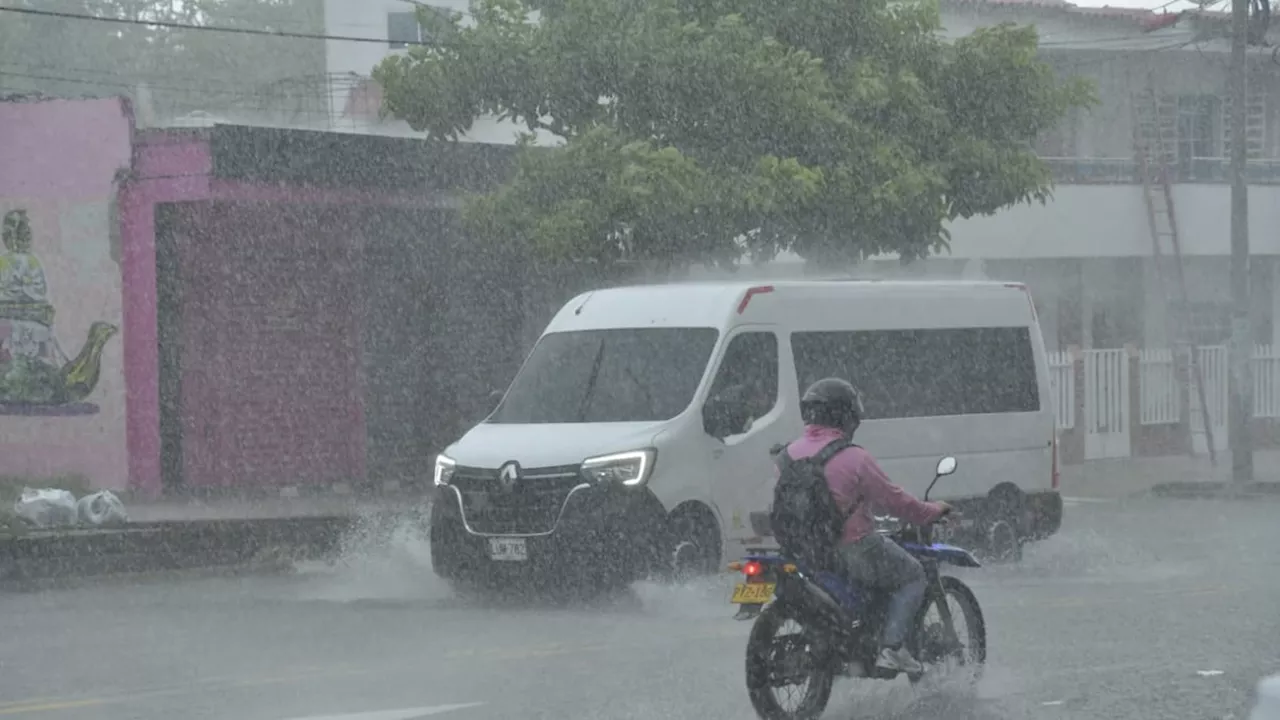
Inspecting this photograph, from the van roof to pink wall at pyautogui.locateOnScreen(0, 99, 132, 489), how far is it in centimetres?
873

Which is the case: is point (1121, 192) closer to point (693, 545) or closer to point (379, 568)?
point (379, 568)

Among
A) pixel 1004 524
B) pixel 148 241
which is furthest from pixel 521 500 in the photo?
pixel 148 241

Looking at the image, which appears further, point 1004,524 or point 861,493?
point 1004,524

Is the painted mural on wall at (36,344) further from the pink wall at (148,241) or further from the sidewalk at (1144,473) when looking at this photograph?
the sidewalk at (1144,473)

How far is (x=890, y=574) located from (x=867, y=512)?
0.90ft

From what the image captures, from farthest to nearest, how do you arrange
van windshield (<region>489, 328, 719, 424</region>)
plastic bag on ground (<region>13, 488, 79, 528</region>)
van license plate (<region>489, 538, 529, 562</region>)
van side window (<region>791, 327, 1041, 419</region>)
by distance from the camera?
1. plastic bag on ground (<region>13, 488, 79, 528</region>)
2. van side window (<region>791, 327, 1041, 419</region>)
3. van windshield (<region>489, 328, 719, 424</region>)
4. van license plate (<region>489, 538, 529, 562</region>)

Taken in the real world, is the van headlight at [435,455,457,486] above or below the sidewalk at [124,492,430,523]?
above

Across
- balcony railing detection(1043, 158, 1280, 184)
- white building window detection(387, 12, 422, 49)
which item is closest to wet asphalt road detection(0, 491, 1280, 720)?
balcony railing detection(1043, 158, 1280, 184)

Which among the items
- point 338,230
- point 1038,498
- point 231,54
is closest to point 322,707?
point 1038,498

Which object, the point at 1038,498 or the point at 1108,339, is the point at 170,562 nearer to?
the point at 1038,498

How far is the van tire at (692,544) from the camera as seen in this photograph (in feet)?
43.6

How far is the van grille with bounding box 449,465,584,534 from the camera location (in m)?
13.0

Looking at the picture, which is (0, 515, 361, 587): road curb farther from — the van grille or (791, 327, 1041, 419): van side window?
(791, 327, 1041, 419): van side window

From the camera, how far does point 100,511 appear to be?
16.5 meters
